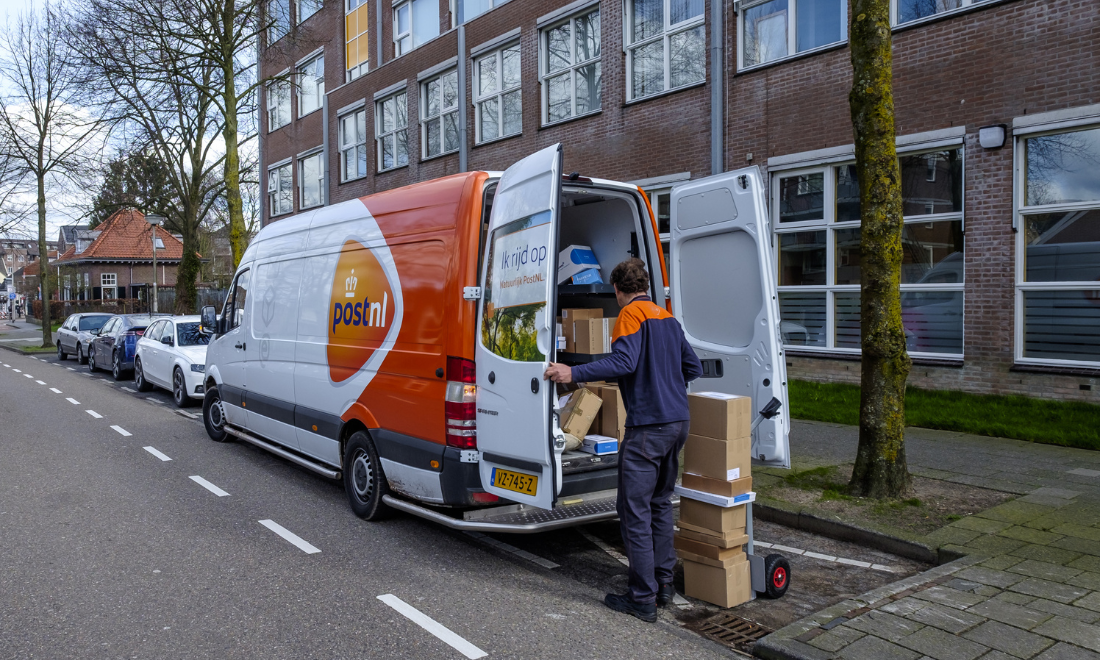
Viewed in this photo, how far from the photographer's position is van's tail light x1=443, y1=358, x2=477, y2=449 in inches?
206

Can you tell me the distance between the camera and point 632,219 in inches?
243

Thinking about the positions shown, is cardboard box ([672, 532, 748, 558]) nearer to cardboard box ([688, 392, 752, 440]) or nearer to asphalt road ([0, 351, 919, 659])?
asphalt road ([0, 351, 919, 659])

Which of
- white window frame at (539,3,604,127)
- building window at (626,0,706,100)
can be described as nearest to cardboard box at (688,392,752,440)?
building window at (626,0,706,100)

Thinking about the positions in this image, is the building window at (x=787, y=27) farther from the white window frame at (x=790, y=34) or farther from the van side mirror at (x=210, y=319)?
the van side mirror at (x=210, y=319)

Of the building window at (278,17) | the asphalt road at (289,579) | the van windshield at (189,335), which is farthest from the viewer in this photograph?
the building window at (278,17)

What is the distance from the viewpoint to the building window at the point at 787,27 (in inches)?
468

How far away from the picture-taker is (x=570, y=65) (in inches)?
651

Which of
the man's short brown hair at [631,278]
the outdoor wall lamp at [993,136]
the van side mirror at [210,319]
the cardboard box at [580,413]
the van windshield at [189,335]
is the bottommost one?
the cardboard box at [580,413]

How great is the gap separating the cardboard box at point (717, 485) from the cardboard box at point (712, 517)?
8 cm

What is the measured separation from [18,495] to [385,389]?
12.8ft

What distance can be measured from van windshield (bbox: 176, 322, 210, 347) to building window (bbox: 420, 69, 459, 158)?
814 centimetres

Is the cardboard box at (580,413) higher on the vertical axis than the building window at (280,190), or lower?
lower

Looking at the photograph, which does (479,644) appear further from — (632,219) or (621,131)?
(621,131)

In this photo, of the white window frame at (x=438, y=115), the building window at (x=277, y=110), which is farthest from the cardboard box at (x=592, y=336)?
the building window at (x=277, y=110)
